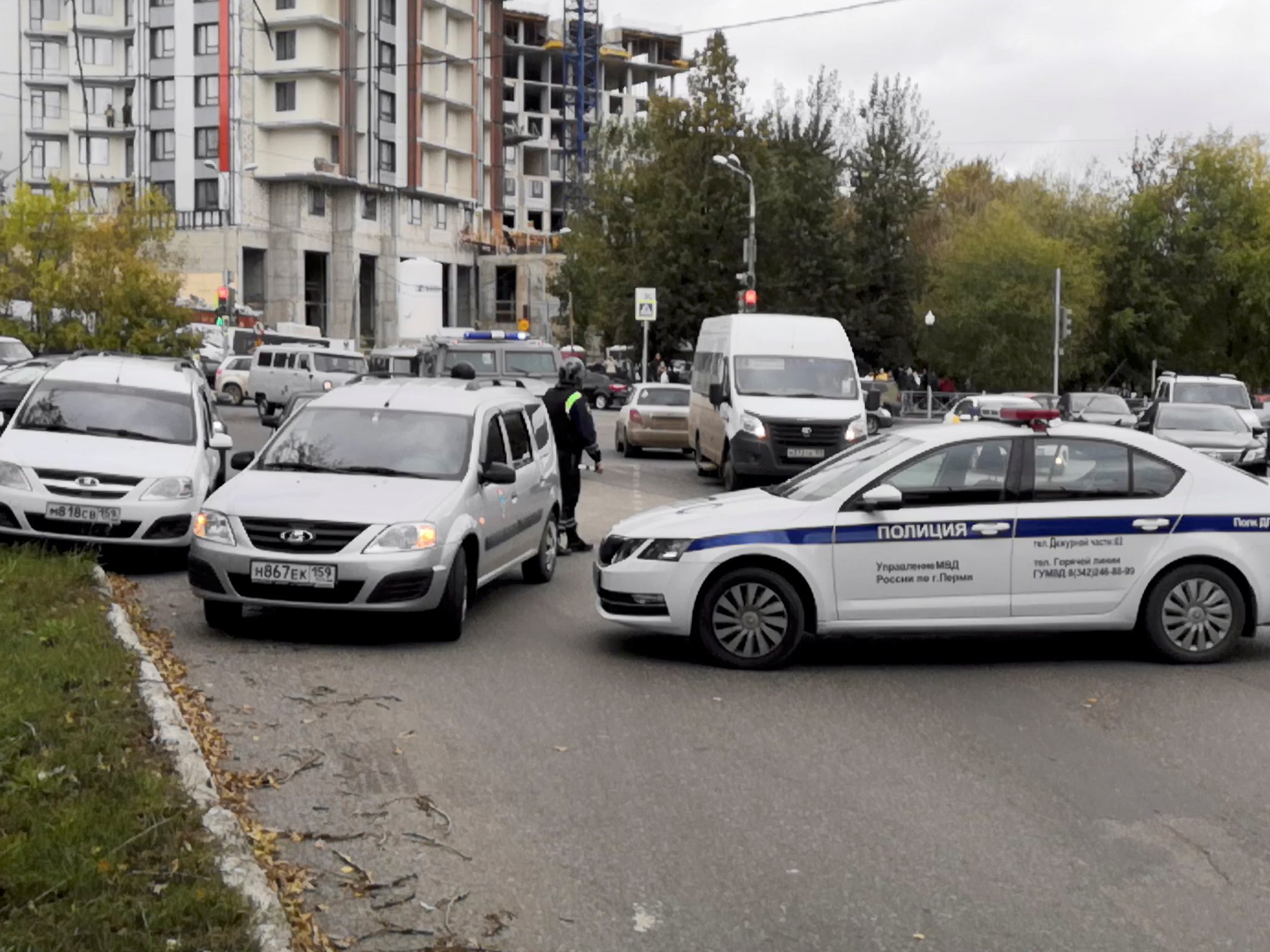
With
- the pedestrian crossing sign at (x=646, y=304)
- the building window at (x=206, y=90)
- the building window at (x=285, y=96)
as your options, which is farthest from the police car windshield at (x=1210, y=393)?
the building window at (x=206, y=90)

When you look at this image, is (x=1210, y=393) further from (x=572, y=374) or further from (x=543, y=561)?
(x=543, y=561)

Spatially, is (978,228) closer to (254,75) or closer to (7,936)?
(254,75)

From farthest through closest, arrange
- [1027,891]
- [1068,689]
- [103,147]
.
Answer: [103,147] → [1068,689] → [1027,891]

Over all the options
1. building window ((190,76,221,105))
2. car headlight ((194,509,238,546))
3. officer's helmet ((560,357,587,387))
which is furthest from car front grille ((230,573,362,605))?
building window ((190,76,221,105))

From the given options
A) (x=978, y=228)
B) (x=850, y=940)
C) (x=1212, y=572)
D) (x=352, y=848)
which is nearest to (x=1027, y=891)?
(x=850, y=940)

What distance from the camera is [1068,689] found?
9828 millimetres

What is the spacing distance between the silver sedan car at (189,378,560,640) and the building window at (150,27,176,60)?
79.5m

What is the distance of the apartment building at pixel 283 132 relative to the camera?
83.5m

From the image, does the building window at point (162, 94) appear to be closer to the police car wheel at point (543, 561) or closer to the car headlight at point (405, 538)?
the police car wheel at point (543, 561)

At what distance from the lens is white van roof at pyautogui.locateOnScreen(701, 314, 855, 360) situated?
80.1 feet

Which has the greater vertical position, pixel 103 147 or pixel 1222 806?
pixel 103 147

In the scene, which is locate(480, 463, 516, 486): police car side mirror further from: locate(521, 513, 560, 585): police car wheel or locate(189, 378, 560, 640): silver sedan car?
locate(521, 513, 560, 585): police car wheel

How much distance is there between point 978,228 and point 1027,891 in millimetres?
56511

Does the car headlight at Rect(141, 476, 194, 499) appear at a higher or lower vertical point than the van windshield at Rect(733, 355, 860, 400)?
lower
